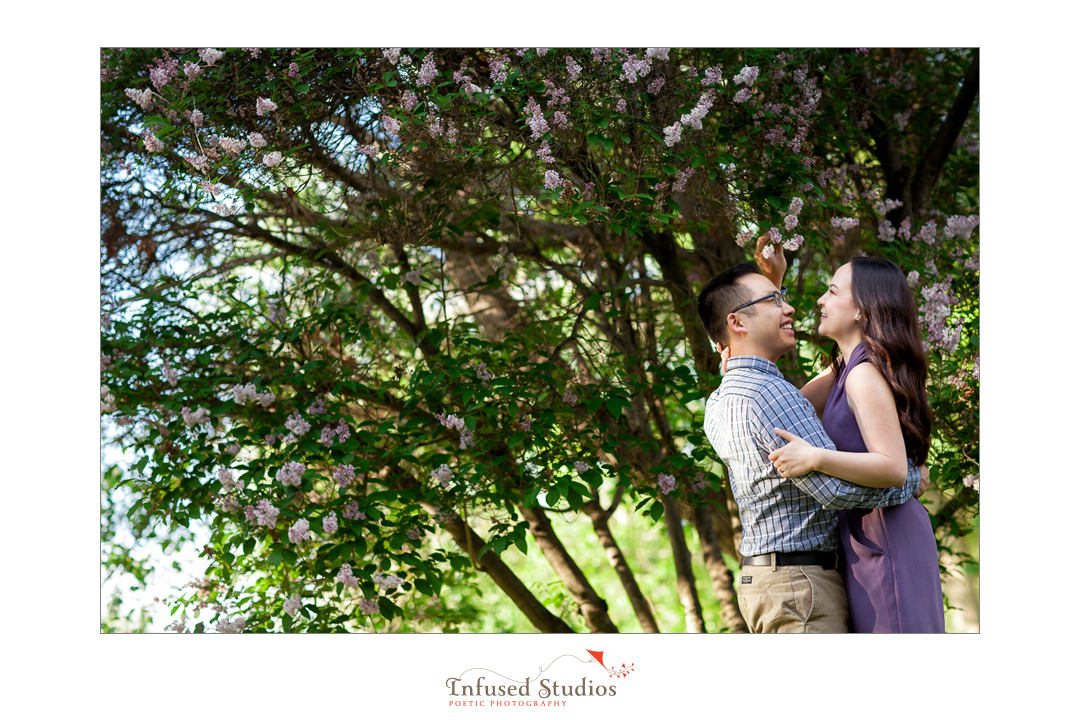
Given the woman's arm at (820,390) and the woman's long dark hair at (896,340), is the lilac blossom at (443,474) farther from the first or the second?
the woman's long dark hair at (896,340)

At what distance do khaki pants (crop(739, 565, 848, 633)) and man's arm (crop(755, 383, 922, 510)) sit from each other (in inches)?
7.8

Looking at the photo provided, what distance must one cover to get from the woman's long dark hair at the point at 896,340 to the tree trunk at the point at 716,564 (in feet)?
8.35

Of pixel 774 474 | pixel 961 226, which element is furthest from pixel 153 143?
pixel 961 226

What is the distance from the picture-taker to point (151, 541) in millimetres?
2998

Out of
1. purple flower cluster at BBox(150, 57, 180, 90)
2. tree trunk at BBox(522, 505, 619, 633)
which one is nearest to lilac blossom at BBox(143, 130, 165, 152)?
purple flower cluster at BBox(150, 57, 180, 90)

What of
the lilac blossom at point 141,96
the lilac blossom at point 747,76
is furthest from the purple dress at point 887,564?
the lilac blossom at point 141,96

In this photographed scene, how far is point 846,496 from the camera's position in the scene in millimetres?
1714

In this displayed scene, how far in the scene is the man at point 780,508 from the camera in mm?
1791

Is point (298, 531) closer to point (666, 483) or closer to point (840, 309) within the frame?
point (666, 483)

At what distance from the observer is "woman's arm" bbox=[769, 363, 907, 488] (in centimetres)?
168

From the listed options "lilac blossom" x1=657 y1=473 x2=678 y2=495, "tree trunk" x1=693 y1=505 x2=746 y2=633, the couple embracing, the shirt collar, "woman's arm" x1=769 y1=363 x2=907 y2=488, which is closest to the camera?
"woman's arm" x1=769 y1=363 x2=907 y2=488

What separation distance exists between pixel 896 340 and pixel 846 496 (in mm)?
430

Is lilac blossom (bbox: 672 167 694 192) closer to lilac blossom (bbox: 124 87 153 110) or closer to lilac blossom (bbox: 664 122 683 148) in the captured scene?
lilac blossom (bbox: 664 122 683 148)
